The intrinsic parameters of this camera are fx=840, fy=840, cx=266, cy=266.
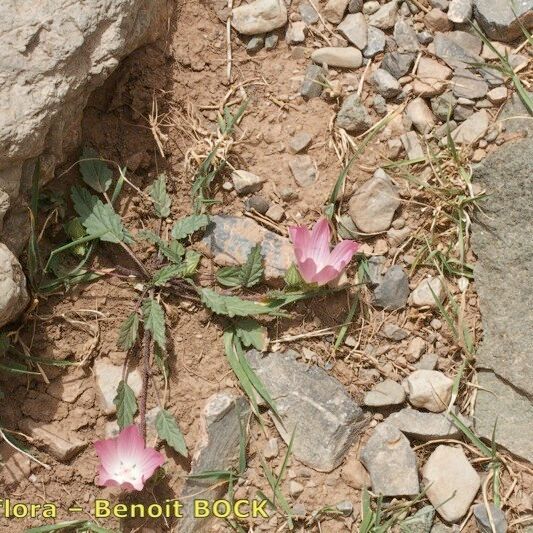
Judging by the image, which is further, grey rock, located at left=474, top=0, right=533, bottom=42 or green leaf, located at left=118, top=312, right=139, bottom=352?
grey rock, located at left=474, top=0, right=533, bottom=42

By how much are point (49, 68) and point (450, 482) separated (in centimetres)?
200

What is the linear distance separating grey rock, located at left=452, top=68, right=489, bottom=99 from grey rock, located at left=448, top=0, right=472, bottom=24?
0.71ft

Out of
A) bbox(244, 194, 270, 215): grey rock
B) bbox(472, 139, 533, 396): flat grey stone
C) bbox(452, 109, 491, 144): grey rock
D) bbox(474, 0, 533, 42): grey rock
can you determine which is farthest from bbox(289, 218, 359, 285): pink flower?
bbox(474, 0, 533, 42): grey rock

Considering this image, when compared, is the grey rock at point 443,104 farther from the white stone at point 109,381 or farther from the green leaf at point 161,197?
the white stone at point 109,381

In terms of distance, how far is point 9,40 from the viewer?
2762 mm

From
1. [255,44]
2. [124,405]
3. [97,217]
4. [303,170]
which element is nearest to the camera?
[124,405]

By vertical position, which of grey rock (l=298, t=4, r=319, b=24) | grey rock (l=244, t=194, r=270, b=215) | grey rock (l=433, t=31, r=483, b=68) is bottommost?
grey rock (l=244, t=194, r=270, b=215)

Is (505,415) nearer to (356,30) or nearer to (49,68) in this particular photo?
(356,30)

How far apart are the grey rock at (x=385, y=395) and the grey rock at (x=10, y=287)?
4.21 ft

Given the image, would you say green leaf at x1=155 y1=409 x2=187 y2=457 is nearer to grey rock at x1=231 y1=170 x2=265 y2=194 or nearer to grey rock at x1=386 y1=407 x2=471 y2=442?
grey rock at x1=386 y1=407 x2=471 y2=442

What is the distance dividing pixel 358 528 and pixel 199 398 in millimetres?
734

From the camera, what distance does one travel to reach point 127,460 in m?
2.87

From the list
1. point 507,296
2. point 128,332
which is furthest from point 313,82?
point 128,332

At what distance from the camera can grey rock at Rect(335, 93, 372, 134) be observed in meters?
3.30
